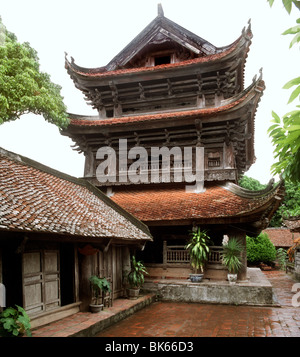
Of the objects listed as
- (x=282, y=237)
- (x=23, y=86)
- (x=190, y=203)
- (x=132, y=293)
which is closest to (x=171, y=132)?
(x=190, y=203)

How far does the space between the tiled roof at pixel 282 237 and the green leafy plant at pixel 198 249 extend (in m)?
19.8

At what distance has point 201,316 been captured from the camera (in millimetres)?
8734

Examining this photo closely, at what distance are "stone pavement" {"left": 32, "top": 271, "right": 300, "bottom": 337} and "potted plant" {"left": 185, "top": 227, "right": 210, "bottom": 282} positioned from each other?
1.02 m

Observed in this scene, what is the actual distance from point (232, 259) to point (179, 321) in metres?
3.21

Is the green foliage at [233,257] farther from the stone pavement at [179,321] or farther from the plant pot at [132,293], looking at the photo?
the plant pot at [132,293]

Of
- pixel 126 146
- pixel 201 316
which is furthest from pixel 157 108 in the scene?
pixel 201 316

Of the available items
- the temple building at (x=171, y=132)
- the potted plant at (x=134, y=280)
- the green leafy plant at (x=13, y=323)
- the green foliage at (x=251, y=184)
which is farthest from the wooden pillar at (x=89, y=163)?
the green foliage at (x=251, y=184)

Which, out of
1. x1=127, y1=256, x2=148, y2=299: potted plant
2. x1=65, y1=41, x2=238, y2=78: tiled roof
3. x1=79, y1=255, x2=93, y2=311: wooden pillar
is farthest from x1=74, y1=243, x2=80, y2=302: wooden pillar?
x1=65, y1=41, x2=238, y2=78: tiled roof

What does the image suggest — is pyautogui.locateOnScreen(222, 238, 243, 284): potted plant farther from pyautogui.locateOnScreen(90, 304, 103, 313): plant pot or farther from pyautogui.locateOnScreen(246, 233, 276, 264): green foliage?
pyautogui.locateOnScreen(246, 233, 276, 264): green foliage

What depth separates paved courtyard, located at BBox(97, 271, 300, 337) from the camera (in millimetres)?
7172

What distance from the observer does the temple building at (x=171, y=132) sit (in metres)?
11.8

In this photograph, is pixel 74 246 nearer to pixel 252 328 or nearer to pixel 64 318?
pixel 64 318

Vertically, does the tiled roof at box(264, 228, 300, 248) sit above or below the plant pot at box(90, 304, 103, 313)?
below

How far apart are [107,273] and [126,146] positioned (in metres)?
6.64
